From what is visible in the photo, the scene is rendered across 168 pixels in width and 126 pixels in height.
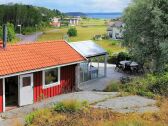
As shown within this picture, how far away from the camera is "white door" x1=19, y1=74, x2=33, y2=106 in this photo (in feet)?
63.1

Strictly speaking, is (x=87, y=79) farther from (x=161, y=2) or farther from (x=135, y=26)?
(x=161, y=2)

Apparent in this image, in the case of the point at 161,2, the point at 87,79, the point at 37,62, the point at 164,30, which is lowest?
the point at 87,79

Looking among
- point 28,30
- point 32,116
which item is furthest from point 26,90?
point 28,30

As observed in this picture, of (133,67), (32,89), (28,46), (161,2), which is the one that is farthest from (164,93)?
(133,67)

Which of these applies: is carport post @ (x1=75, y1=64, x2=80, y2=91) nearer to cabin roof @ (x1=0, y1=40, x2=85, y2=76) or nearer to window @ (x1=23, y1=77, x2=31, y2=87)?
cabin roof @ (x1=0, y1=40, x2=85, y2=76)

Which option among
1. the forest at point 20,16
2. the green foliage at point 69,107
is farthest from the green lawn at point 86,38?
the green foliage at point 69,107

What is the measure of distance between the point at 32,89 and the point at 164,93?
6.98 m

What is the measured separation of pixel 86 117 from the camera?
13.4m

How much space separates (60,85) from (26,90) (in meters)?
3.10

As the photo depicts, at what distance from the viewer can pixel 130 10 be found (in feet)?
92.9

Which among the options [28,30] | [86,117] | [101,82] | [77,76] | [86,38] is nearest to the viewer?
[86,117]

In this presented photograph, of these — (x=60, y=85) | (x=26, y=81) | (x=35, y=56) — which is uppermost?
(x=35, y=56)

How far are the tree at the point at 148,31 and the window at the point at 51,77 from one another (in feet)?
26.6

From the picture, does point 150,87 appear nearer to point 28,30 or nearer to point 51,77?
point 51,77
